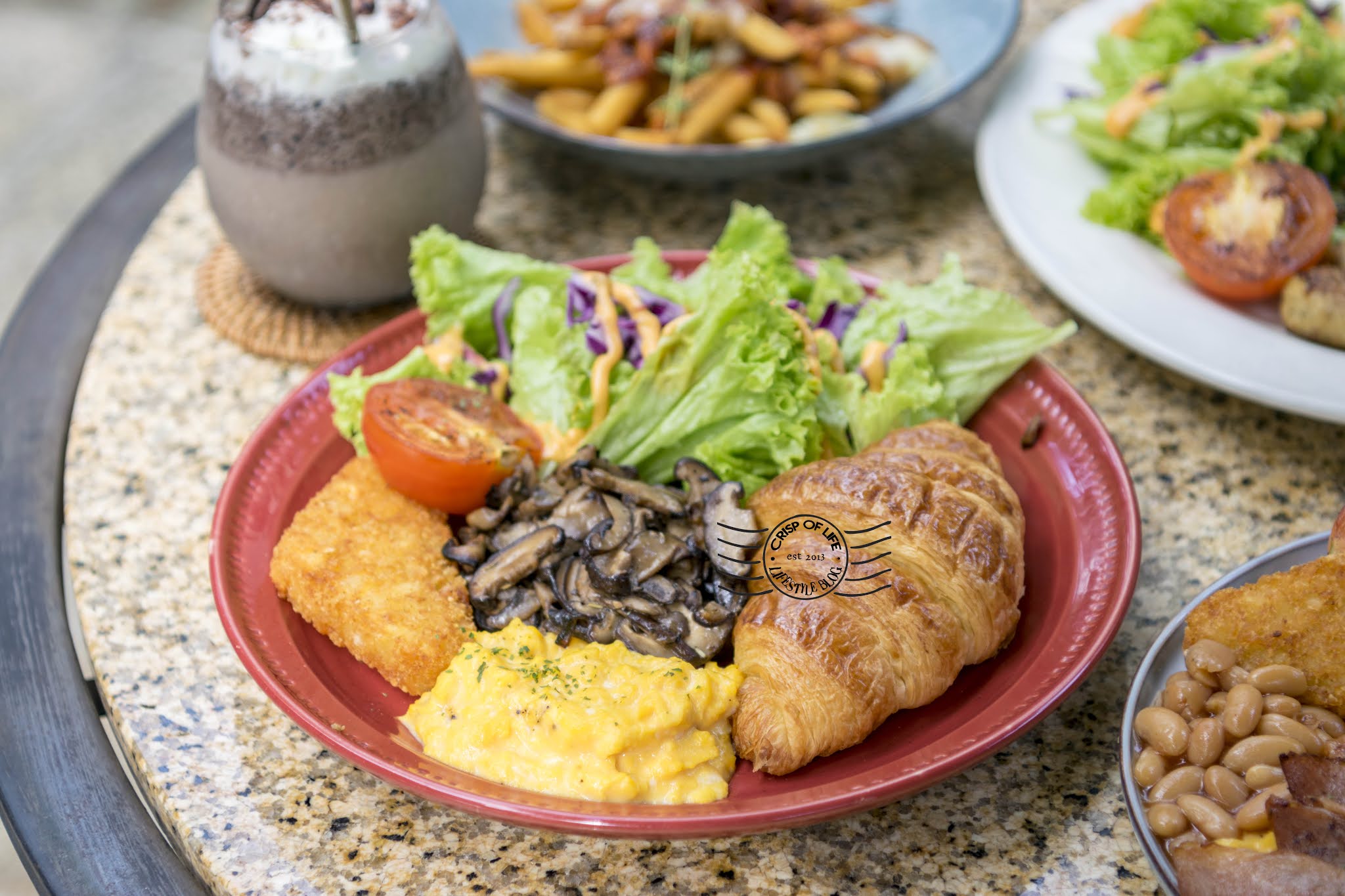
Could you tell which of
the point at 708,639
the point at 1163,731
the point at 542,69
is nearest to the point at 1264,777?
the point at 1163,731

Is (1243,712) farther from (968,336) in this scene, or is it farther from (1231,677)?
(968,336)

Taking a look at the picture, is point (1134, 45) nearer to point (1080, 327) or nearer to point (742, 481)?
point (1080, 327)

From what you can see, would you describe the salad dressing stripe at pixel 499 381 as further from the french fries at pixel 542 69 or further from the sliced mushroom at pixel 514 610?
the french fries at pixel 542 69

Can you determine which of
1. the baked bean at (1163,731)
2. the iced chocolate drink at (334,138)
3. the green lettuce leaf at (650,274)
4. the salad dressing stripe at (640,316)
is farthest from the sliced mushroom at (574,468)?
the baked bean at (1163,731)

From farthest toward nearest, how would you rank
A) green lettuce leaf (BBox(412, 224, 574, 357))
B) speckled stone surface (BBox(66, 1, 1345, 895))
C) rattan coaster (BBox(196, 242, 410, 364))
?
rattan coaster (BBox(196, 242, 410, 364)) < green lettuce leaf (BBox(412, 224, 574, 357)) < speckled stone surface (BBox(66, 1, 1345, 895))

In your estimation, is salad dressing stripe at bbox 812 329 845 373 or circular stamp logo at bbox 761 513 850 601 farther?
salad dressing stripe at bbox 812 329 845 373

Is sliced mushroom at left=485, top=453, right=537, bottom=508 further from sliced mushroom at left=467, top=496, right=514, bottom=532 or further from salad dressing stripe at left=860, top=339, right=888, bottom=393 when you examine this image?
salad dressing stripe at left=860, top=339, right=888, bottom=393

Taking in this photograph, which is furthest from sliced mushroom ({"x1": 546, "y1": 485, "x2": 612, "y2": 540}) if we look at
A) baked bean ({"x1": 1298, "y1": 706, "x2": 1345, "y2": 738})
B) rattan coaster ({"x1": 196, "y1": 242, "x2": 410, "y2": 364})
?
baked bean ({"x1": 1298, "y1": 706, "x2": 1345, "y2": 738})
